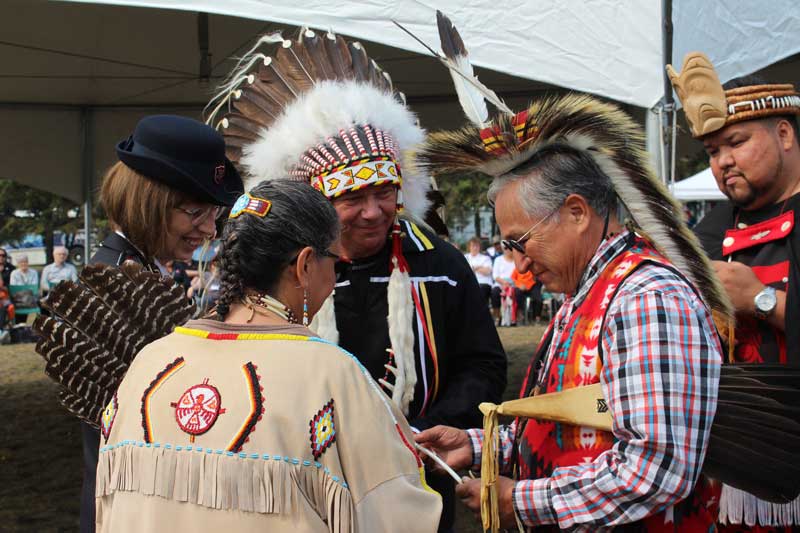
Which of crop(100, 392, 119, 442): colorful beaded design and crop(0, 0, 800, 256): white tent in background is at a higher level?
crop(0, 0, 800, 256): white tent in background

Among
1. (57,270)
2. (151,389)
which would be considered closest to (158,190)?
(151,389)

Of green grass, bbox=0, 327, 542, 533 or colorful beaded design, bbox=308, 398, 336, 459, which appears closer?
colorful beaded design, bbox=308, 398, 336, 459

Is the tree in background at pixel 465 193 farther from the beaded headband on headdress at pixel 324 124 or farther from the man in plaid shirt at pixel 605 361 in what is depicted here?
the man in plaid shirt at pixel 605 361

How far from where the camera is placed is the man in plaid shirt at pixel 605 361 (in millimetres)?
1549

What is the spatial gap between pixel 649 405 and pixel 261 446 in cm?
74

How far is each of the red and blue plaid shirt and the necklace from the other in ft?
2.15

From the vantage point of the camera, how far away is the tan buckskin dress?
1436mm

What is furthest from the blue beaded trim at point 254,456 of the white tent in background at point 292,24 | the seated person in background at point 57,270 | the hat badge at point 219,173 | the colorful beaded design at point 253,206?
the seated person in background at point 57,270

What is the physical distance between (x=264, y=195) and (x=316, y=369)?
15.0 inches

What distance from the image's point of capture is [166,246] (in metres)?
2.24

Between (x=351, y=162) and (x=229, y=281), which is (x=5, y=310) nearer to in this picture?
(x=351, y=162)

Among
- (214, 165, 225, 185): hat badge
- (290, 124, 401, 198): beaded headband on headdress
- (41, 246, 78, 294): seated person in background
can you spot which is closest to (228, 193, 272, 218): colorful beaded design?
(214, 165, 225, 185): hat badge

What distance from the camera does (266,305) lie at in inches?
62.4

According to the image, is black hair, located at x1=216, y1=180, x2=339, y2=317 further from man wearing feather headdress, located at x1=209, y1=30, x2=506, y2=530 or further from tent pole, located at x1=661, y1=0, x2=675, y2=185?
tent pole, located at x1=661, y1=0, x2=675, y2=185
